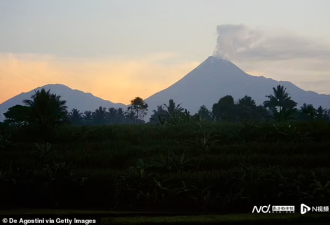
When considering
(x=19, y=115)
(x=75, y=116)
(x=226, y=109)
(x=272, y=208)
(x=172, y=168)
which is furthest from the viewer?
(x=75, y=116)

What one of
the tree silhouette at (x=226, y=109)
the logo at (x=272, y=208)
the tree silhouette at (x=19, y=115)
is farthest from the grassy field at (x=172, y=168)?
the tree silhouette at (x=226, y=109)

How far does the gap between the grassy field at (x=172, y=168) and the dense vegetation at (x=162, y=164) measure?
0.03 meters

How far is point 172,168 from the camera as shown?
624 inches

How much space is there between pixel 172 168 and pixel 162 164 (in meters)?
0.42

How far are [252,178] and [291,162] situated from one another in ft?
11.4

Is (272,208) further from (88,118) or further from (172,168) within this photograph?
(88,118)

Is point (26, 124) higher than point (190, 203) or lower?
higher

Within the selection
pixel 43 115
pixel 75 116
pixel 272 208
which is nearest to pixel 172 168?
pixel 272 208

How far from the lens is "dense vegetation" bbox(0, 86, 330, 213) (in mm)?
12961

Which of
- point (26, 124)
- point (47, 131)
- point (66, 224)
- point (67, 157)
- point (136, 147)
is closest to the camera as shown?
point (66, 224)

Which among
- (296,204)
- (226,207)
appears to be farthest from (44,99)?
(296,204)

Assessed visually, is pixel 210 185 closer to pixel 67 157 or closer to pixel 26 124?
pixel 67 157

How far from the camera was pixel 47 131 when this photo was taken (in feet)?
70.5

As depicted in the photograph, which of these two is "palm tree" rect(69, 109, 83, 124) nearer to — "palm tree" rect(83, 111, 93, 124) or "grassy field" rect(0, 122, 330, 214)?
"palm tree" rect(83, 111, 93, 124)
